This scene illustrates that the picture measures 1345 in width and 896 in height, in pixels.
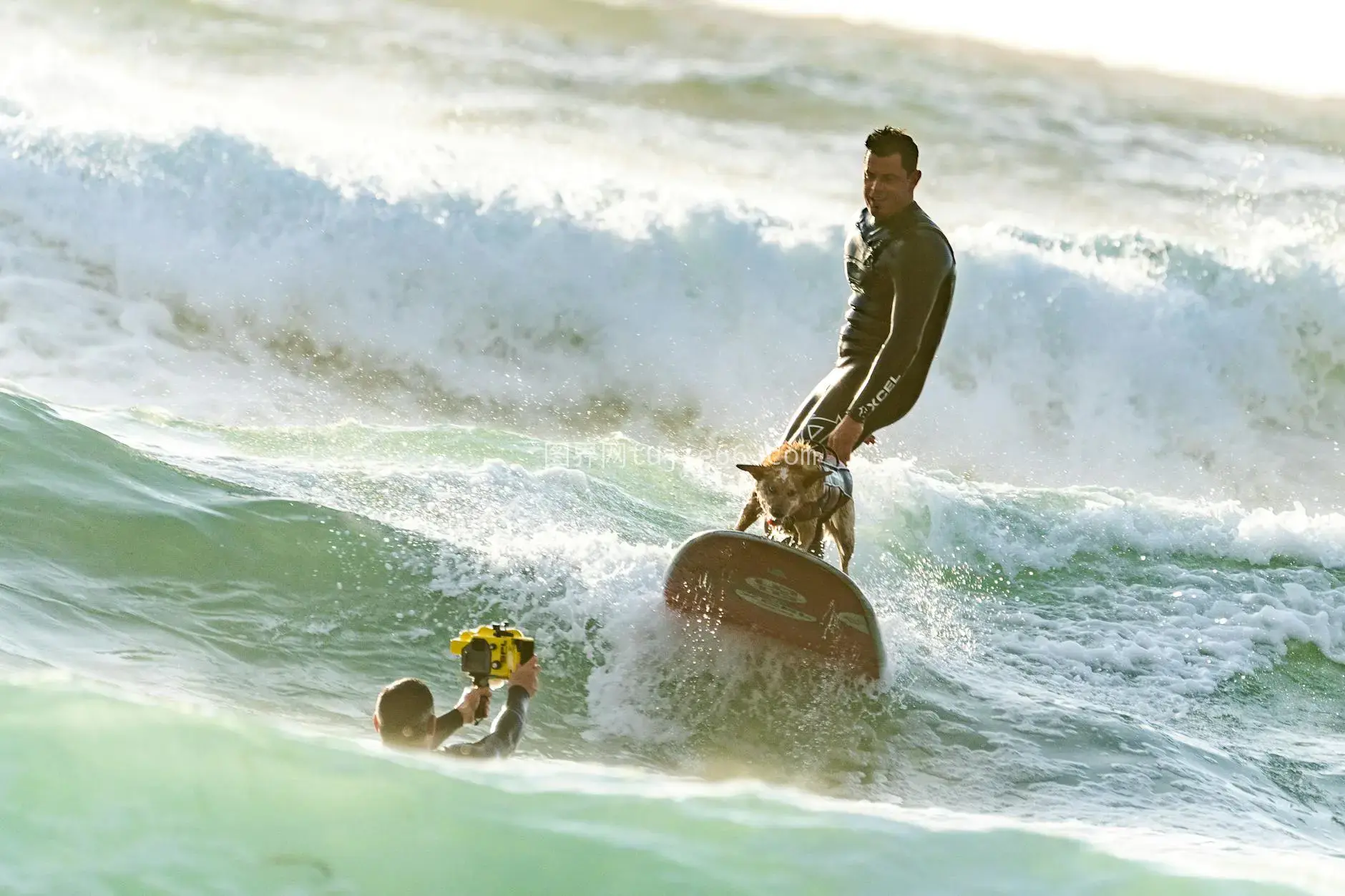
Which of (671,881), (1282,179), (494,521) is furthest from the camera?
(1282,179)

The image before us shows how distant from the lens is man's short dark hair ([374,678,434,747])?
13.9 feet

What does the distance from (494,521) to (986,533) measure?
390cm

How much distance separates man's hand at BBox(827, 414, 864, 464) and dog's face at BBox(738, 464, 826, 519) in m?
0.12

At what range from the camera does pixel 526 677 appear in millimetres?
4582

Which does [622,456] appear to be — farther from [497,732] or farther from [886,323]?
[497,732]

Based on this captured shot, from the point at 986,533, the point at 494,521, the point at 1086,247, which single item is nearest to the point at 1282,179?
the point at 1086,247

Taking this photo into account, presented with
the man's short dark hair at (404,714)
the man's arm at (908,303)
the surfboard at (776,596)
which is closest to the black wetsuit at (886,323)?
the man's arm at (908,303)

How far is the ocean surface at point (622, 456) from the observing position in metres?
3.85

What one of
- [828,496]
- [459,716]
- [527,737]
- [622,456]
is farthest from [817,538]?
[622,456]

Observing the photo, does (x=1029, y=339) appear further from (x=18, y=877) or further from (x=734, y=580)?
(x=18, y=877)

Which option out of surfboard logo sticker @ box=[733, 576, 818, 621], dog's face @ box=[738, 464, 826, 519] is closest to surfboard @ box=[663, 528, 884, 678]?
surfboard logo sticker @ box=[733, 576, 818, 621]

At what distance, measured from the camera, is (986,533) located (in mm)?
10234

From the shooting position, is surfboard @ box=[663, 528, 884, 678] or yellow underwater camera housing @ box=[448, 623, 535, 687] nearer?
yellow underwater camera housing @ box=[448, 623, 535, 687]

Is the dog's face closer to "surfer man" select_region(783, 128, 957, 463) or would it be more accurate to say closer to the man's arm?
"surfer man" select_region(783, 128, 957, 463)
